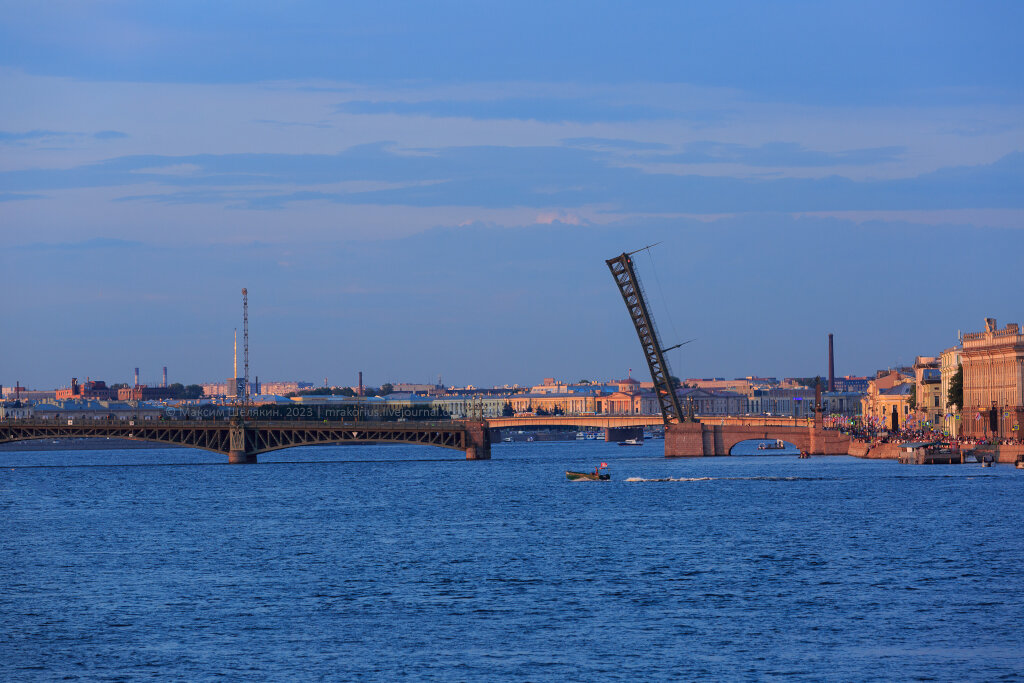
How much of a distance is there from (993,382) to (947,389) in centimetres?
2666

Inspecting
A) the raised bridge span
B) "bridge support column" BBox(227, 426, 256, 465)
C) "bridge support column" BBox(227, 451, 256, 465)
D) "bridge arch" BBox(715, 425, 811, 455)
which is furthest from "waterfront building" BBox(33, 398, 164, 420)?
"bridge arch" BBox(715, 425, 811, 455)

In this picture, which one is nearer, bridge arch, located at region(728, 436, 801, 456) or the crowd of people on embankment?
the crowd of people on embankment

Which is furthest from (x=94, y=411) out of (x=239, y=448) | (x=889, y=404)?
(x=239, y=448)

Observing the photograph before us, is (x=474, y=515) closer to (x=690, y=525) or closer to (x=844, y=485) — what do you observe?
(x=690, y=525)

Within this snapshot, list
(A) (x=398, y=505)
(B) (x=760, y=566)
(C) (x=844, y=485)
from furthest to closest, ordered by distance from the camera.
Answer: (C) (x=844, y=485)
(A) (x=398, y=505)
(B) (x=760, y=566)

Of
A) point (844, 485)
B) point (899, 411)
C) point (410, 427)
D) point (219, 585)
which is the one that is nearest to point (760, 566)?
point (219, 585)

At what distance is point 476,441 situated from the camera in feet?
275

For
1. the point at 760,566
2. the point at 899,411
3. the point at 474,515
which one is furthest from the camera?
the point at 899,411

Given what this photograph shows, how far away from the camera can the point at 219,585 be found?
1134 inches

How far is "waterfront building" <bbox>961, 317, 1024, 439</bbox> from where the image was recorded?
8400 cm

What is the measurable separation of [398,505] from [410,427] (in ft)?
82.8

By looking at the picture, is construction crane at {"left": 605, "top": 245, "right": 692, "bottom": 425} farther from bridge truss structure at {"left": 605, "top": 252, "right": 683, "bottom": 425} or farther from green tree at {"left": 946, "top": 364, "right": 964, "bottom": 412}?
green tree at {"left": 946, "top": 364, "right": 964, "bottom": 412}

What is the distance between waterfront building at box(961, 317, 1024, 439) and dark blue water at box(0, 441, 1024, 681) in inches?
1252

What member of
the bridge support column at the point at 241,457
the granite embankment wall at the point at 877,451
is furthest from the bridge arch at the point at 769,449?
the bridge support column at the point at 241,457
